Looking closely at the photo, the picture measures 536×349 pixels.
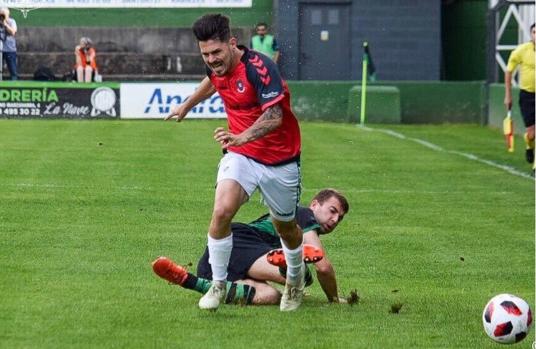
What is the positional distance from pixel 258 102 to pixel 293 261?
40.6 inches

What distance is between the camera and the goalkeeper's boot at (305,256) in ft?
28.6

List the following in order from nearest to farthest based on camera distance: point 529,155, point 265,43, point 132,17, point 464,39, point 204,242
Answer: point 204,242, point 529,155, point 265,43, point 132,17, point 464,39

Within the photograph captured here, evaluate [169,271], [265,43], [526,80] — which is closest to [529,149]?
[526,80]

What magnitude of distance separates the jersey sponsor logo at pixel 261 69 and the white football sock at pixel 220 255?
98 centimetres

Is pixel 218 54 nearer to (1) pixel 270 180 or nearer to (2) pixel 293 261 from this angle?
(1) pixel 270 180

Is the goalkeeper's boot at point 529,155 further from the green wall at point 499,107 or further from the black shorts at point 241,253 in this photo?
the black shorts at point 241,253

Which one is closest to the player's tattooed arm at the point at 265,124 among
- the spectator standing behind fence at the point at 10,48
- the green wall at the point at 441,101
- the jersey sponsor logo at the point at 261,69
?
the jersey sponsor logo at the point at 261,69

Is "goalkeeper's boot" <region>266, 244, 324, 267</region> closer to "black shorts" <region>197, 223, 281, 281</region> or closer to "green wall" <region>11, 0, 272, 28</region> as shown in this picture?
"black shorts" <region>197, 223, 281, 281</region>

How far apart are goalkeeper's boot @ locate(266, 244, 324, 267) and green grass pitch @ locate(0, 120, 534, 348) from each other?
30 centimetres

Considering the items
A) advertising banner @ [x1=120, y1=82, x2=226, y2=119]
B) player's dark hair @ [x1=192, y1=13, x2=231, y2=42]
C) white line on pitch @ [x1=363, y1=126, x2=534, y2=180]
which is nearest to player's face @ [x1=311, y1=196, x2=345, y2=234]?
player's dark hair @ [x1=192, y1=13, x2=231, y2=42]

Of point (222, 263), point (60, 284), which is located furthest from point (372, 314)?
point (60, 284)

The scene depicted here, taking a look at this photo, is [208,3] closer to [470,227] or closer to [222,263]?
[470,227]

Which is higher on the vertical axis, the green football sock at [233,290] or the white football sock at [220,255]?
the white football sock at [220,255]

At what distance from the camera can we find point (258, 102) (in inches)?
338
